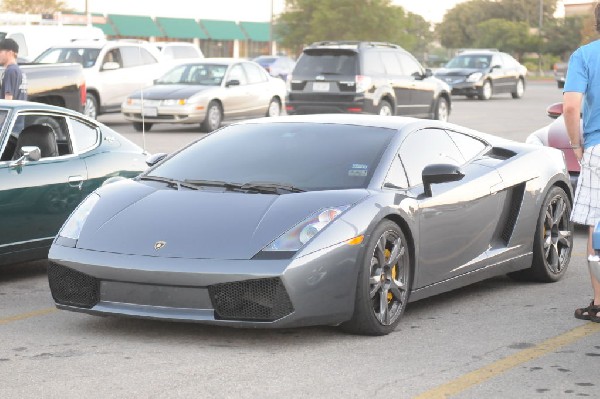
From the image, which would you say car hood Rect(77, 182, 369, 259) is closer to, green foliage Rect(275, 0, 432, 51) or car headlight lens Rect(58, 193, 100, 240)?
car headlight lens Rect(58, 193, 100, 240)

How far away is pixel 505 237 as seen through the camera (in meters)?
8.60

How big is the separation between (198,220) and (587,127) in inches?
94.7

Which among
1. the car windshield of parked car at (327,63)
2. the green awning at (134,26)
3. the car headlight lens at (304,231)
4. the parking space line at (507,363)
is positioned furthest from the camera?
the green awning at (134,26)

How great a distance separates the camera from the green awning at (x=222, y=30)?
88.2m

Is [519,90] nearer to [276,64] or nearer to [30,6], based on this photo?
[276,64]

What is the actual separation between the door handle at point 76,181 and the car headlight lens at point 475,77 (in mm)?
33958

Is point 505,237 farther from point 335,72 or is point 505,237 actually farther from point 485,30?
point 485,30

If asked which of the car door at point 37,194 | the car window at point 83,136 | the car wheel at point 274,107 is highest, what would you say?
the car window at point 83,136

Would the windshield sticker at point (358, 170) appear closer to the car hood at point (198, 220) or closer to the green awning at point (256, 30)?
the car hood at point (198, 220)

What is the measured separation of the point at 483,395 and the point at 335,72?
20.5 m

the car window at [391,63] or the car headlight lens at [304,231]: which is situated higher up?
the car headlight lens at [304,231]

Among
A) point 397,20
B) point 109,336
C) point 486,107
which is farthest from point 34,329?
point 397,20

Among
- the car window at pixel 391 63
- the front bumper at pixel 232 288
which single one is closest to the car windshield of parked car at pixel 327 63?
the car window at pixel 391 63

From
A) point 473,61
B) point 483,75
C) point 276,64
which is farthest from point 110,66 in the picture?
point 276,64
